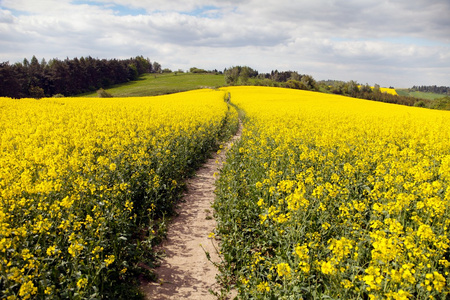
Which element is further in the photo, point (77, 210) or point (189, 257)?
point (189, 257)

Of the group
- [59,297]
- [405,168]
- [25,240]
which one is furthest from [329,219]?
[25,240]

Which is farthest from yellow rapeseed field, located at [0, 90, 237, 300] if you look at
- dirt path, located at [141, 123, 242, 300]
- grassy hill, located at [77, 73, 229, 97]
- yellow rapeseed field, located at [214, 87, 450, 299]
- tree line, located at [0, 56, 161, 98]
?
grassy hill, located at [77, 73, 229, 97]

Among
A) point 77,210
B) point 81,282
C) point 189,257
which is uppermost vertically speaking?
point 77,210

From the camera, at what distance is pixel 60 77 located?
66.4m

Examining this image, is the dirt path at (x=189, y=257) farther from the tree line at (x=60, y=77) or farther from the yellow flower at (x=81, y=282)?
the tree line at (x=60, y=77)

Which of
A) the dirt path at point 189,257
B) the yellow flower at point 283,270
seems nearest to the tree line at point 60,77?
the dirt path at point 189,257

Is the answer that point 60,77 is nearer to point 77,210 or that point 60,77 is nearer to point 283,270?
point 77,210

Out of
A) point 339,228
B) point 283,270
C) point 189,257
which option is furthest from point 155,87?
point 283,270

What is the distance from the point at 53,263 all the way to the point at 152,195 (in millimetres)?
3434

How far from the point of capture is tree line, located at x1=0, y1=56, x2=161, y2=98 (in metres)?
50.9

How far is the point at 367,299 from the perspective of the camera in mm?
3785

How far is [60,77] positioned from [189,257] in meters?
76.5

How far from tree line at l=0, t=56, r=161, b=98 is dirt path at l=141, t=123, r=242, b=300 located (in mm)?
57852

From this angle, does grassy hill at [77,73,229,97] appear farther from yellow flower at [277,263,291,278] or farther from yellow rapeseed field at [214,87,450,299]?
yellow flower at [277,263,291,278]
